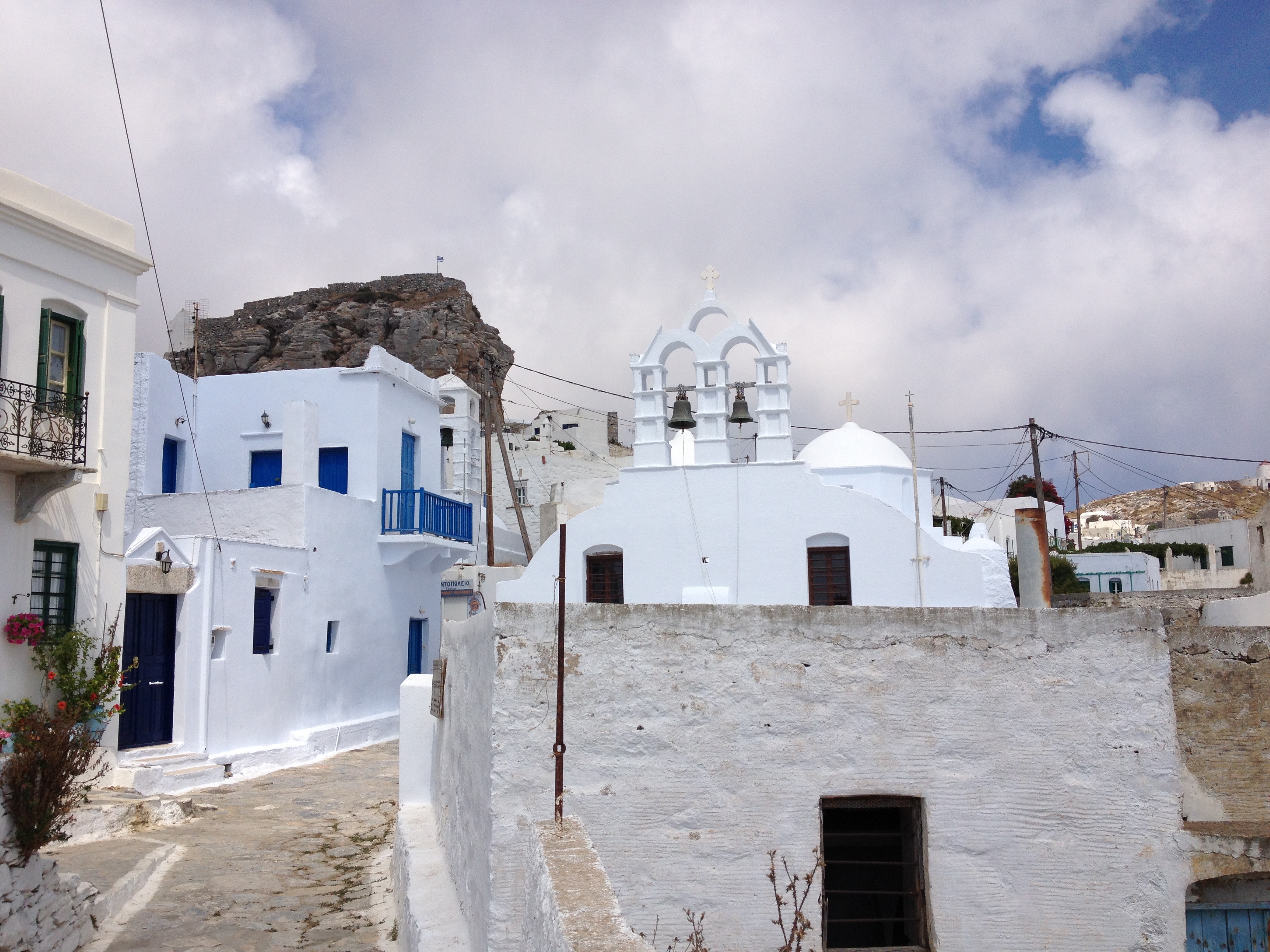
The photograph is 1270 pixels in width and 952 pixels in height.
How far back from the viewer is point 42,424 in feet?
36.0

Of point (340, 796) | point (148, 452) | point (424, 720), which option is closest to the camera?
point (424, 720)

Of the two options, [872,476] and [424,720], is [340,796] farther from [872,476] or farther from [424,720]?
[872,476]

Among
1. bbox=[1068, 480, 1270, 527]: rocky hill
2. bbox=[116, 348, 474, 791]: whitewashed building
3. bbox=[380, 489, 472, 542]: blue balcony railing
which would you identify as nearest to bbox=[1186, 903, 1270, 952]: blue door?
bbox=[116, 348, 474, 791]: whitewashed building

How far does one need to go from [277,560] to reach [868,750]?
1168 centimetres

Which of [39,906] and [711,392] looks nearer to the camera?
[39,906]

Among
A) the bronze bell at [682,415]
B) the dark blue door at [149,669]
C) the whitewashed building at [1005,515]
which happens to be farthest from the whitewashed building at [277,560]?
the whitewashed building at [1005,515]

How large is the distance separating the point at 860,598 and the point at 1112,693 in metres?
5.06

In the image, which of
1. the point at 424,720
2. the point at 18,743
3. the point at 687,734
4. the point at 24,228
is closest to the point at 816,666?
the point at 687,734

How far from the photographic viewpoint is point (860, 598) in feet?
37.7

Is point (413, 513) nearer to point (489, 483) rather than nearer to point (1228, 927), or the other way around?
point (489, 483)

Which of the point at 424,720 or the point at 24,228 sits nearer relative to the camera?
the point at 424,720

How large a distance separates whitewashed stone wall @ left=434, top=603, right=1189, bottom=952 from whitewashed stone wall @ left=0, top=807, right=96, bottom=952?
2837 mm

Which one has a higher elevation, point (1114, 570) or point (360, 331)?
point (360, 331)

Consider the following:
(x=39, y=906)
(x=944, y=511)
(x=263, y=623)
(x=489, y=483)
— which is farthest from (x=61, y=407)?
(x=944, y=511)
